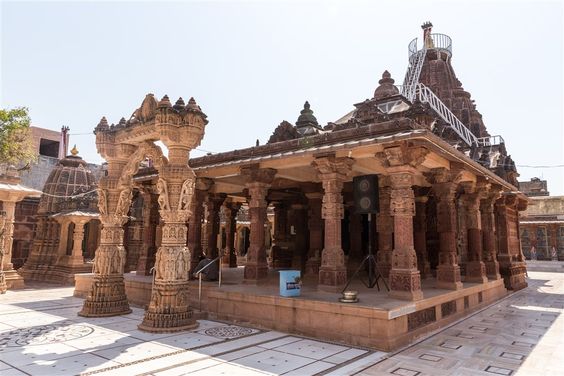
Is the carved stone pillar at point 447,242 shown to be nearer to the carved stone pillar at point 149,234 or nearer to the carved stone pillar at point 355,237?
the carved stone pillar at point 355,237

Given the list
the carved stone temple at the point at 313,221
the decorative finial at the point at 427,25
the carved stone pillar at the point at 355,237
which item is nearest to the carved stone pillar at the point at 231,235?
the carved stone temple at the point at 313,221

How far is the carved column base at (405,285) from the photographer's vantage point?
24.4 ft

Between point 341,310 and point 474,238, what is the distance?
7326 millimetres

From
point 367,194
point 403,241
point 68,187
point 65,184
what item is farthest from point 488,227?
point 65,184

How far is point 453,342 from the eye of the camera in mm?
7062

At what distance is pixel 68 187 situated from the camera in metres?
19.9

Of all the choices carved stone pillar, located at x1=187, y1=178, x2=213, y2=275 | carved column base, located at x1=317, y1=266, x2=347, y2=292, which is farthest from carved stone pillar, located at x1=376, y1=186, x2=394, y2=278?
carved stone pillar, located at x1=187, y1=178, x2=213, y2=275

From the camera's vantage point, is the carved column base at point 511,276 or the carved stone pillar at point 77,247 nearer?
the carved column base at point 511,276

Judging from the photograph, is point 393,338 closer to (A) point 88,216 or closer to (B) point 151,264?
(B) point 151,264

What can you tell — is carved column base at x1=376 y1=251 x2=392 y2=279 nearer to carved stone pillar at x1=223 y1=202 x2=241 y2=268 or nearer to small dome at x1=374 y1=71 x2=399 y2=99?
small dome at x1=374 y1=71 x2=399 y2=99

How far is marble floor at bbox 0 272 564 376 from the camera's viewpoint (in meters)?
5.44

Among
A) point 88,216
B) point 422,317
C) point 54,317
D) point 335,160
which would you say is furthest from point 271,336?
point 88,216

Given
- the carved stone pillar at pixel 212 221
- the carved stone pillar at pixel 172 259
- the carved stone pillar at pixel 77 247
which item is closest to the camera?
the carved stone pillar at pixel 172 259

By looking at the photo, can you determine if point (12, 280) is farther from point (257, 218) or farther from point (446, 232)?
point (446, 232)
